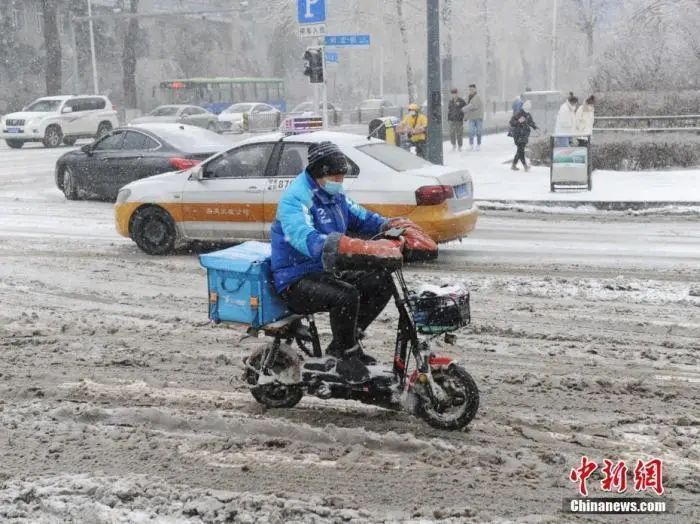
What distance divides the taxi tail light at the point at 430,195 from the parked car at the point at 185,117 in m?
30.8

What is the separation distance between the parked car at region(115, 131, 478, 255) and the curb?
18.6 feet

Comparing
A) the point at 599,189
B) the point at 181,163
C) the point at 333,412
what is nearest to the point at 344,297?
the point at 333,412

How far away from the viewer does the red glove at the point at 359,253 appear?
16.5 ft

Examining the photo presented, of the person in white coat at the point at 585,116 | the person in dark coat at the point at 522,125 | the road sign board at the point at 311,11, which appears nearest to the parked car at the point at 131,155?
the road sign board at the point at 311,11

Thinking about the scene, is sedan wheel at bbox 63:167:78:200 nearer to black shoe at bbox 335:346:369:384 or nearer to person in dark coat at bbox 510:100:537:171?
person in dark coat at bbox 510:100:537:171

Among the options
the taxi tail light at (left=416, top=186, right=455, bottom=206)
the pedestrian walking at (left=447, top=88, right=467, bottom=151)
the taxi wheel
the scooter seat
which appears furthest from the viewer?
the pedestrian walking at (left=447, top=88, right=467, bottom=151)

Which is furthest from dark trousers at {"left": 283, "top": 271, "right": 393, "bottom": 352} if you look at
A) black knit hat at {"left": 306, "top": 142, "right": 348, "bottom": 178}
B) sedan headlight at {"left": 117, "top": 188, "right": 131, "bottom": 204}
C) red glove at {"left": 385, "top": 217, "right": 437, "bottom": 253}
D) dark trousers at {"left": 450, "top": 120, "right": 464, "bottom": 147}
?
dark trousers at {"left": 450, "top": 120, "right": 464, "bottom": 147}

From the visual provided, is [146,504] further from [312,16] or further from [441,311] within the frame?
[312,16]

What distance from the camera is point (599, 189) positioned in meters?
18.0

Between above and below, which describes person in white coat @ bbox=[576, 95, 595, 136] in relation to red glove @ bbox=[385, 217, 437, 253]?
above

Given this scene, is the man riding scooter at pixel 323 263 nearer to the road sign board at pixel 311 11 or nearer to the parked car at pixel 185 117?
the road sign board at pixel 311 11

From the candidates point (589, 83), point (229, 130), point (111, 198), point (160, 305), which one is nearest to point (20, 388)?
point (160, 305)

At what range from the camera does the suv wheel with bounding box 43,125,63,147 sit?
3497 cm

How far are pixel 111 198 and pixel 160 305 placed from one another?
9497 millimetres
